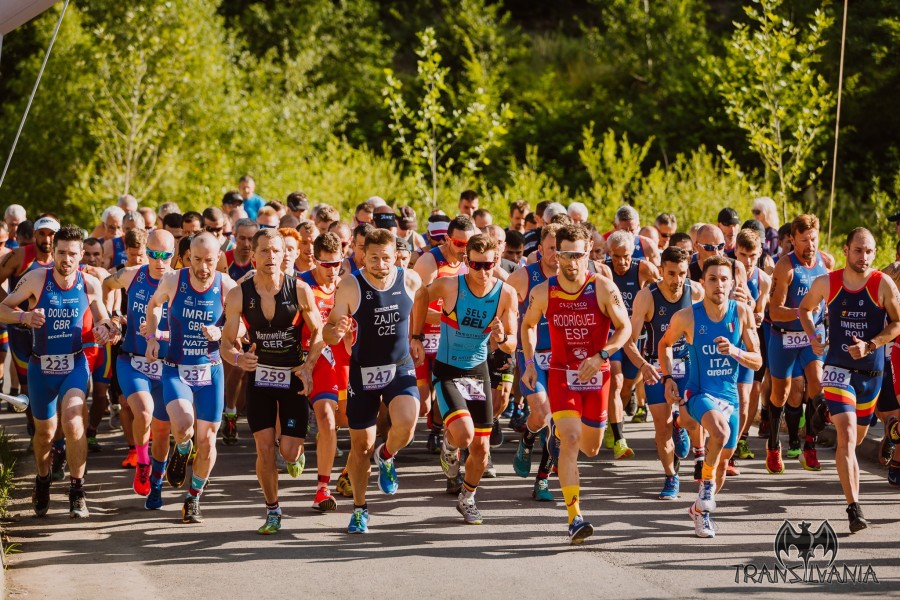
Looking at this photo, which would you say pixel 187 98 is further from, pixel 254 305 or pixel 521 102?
pixel 254 305

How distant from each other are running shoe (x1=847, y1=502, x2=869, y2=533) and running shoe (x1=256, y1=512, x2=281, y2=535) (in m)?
4.00

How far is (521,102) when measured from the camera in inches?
1293

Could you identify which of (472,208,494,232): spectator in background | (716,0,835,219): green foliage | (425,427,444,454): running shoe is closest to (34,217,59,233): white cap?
(425,427,444,454): running shoe

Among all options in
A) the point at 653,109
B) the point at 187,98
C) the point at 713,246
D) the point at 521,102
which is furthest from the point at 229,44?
the point at 713,246

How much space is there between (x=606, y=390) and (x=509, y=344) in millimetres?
826

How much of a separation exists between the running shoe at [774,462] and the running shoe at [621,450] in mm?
1286

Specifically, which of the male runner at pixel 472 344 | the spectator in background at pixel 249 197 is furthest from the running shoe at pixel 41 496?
the spectator in background at pixel 249 197

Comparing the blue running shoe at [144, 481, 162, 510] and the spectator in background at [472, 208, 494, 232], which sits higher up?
the spectator in background at [472, 208, 494, 232]

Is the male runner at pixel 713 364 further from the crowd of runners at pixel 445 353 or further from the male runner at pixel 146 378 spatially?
the male runner at pixel 146 378

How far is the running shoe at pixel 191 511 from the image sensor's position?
9555mm

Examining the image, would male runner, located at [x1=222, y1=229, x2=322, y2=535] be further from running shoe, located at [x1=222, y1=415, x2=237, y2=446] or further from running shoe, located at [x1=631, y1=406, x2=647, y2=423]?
running shoe, located at [x1=631, y1=406, x2=647, y2=423]

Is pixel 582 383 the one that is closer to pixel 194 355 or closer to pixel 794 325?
pixel 194 355

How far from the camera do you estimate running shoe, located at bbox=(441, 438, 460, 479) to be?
391 inches

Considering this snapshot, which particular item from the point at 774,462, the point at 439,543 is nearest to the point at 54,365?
the point at 439,543
